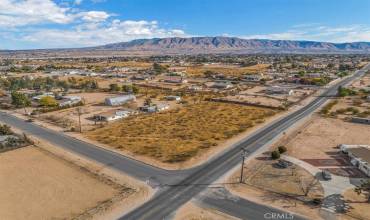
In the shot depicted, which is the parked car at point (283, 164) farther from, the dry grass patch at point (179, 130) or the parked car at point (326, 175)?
the dry grass patch at point (179, 130)

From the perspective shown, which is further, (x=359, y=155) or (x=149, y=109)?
(x=149, y=109)

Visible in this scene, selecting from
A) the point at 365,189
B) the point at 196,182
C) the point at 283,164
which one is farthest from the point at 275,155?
the point at 196,182

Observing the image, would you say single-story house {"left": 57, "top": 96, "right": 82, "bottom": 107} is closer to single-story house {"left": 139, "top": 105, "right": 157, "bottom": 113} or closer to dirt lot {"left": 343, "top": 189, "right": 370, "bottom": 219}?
single-story house {"left": 139, "top": 105, "right": 157, "bottom": 113}

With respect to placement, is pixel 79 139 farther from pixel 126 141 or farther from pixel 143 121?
pixel 143 121

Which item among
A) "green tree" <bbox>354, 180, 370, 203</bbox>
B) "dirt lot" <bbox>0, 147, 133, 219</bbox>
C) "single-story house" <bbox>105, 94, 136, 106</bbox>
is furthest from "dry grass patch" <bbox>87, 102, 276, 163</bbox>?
"green tree" <bbox>354, 180, 370, 203</bbox>

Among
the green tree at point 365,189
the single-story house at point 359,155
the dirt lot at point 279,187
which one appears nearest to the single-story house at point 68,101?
→ the dirt lot at point 279,187

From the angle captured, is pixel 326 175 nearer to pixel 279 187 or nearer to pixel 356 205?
pixel 356 205
